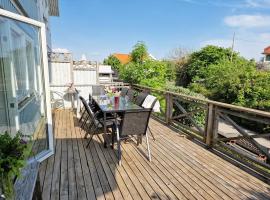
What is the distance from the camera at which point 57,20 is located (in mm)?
14586

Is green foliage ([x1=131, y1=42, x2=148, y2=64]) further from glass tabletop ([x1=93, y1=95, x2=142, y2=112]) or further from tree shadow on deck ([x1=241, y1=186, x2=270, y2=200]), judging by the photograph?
tree shadow on deck ([x1=241, y1=186, x2=270, y2=200])

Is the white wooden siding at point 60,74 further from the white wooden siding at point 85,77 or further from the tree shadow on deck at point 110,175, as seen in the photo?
the tree shadow on deck at point 110,175

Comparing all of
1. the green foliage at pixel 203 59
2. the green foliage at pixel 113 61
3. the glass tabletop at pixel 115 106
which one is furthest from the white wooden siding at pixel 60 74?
the green foliage at pixel 113 61

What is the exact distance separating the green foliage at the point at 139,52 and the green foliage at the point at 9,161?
782 cm

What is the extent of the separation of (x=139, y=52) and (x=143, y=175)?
6911 mm

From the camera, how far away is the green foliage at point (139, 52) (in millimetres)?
8867

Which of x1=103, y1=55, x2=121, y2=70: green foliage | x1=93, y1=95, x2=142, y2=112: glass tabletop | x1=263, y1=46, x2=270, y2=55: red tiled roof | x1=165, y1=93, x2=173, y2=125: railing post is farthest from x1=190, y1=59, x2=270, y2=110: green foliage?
x1=263, y1=46, x2=270, y2=55: red tiled roof

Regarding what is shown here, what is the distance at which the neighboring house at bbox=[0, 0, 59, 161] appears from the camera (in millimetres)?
2576

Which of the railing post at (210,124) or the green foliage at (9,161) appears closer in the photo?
the green foliage at (9,161)

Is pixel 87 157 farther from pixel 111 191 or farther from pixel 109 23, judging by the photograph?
pixel 109 23

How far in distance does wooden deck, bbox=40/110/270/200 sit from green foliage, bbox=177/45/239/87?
16.7m

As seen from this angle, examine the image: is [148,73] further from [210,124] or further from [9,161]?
[9,161]

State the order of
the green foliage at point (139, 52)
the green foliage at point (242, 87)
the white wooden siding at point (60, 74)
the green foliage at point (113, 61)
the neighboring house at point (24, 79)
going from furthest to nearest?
1. the green foliage at point (113, 61)
2. the green foliage at point (242, 87)
3. the green foliage at point (139, 52)
4. the white wooden siding at point (60, 74)
5. the neighboring house at point (24, 79)

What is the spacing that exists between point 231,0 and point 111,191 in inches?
645
